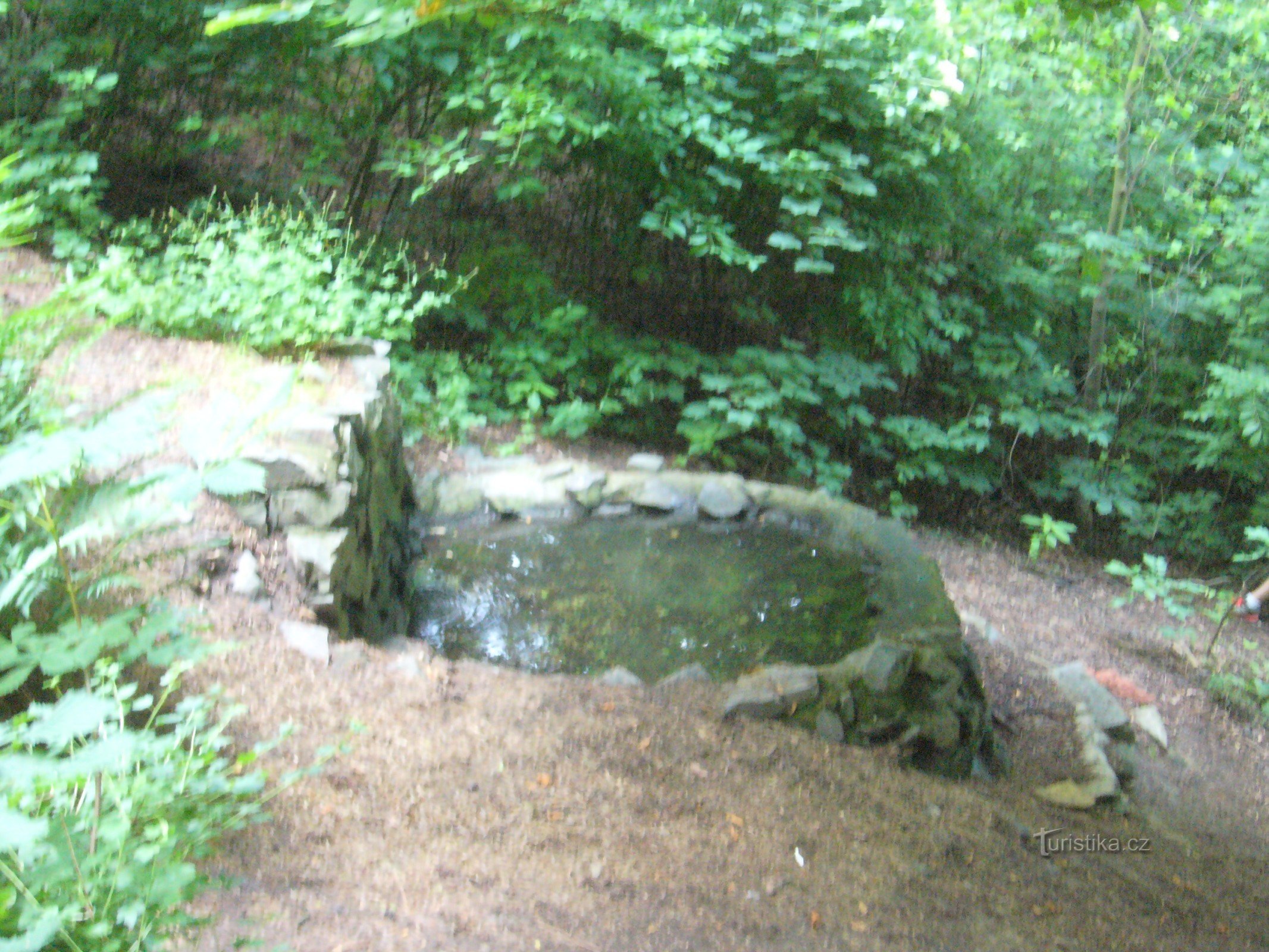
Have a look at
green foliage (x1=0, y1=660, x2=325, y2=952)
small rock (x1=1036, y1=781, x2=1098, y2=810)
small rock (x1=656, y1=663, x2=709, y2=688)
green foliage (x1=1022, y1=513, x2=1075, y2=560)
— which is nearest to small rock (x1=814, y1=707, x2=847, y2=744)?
small rock (x1=656, y1=663, x2=709, y2=688)

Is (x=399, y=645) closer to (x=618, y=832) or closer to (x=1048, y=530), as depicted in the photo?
(x=618, y=832)

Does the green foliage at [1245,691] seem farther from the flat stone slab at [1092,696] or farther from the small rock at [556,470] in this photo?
the small rock at [556,470]

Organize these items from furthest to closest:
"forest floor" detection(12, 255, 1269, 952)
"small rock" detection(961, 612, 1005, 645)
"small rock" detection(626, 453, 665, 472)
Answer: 1. "small rock" detection(626, 453, 665, 472)
2. "small rock" detection(961, 612, 1005, 645)
3. "forest floor" detection(12, 255, 1269, 952)

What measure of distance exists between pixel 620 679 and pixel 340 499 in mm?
1417

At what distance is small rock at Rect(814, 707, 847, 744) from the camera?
3611 millimetres

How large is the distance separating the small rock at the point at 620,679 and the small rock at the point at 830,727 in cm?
75

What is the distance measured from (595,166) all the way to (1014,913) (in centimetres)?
589

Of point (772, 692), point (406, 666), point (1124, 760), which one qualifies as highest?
point (406, 666)

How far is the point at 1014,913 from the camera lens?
2.75 metres

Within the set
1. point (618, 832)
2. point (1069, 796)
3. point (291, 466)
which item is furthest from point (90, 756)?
point (1069, 796)

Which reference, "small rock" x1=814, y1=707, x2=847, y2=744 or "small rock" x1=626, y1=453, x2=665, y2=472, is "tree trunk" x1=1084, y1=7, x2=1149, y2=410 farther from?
"small rock" x1=814, y1=707, x2=847, y2=744

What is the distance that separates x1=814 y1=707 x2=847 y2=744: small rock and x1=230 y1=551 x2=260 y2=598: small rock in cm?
225

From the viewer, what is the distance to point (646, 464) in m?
6.04

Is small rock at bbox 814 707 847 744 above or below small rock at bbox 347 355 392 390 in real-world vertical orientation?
below
